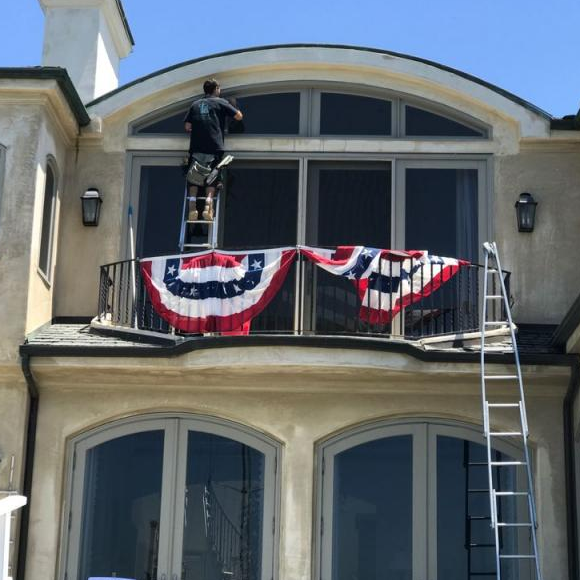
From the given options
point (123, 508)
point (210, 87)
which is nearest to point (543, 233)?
point (210, 87)

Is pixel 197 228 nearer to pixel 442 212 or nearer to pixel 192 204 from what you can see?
pixel 192 204

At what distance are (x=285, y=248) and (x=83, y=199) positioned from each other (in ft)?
9.30

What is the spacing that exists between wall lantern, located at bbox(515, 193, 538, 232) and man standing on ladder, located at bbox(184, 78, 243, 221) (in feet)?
11.4

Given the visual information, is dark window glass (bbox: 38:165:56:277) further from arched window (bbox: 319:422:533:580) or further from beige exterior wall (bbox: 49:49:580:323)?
arched window (bbox: 319:422:533:580)

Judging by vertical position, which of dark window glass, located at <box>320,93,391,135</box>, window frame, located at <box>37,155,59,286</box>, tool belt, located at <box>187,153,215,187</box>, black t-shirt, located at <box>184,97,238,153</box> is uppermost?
dark window glass, located at <box>320,93,391,135</box>

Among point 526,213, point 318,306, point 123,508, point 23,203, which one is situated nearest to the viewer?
point 123,508

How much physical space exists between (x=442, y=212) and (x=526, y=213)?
102 cm

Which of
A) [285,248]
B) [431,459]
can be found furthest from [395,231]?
[431,459]

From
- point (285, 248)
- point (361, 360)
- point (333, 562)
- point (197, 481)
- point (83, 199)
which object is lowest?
point (333, 562)

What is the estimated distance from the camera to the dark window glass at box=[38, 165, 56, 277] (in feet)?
47.0

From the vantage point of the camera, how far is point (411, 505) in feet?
42.9

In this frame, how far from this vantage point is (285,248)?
13.5m

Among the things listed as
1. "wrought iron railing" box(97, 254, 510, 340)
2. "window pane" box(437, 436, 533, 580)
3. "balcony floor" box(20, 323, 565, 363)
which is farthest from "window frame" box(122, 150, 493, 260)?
"window pane" box(437, 436, 533, 580)

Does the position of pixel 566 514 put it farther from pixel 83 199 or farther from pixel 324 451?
pixel 83 199
